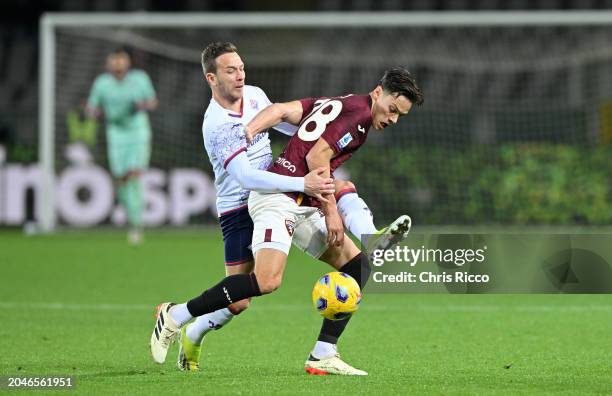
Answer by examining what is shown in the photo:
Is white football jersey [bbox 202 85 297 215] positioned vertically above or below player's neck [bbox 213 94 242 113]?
below

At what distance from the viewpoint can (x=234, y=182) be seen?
7129 millimetres

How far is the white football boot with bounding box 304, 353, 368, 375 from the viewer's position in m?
6.72

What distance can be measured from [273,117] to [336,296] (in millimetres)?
1040

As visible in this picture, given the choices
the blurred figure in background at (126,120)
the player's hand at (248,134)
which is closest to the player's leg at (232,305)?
the player's hand at (248,134)

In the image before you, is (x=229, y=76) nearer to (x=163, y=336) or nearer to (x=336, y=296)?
(x=336, y=296)

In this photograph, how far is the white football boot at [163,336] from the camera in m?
6.73

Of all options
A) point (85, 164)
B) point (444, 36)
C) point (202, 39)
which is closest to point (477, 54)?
point (444, 36)

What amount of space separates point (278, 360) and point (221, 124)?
5.14 ft

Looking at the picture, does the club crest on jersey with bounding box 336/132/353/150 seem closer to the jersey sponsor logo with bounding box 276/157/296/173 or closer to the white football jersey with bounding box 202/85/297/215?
the jersey sponsor logo with bounding box 276/157/296/173

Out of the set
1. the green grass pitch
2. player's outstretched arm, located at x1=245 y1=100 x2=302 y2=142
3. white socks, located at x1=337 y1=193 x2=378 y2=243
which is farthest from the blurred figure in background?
player's outstretched arm, located at x1=245 y1=100 x2=302 y2=142

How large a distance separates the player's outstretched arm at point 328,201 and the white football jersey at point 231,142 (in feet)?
1.24

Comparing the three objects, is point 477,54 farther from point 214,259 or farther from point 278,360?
point 278,360

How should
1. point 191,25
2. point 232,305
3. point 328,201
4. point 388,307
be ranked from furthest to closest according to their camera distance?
point 191,25
point 388,307
point 232,305
point 328,201

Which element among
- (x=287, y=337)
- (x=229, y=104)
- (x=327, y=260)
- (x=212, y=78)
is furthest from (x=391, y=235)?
(x=287, y=337)
